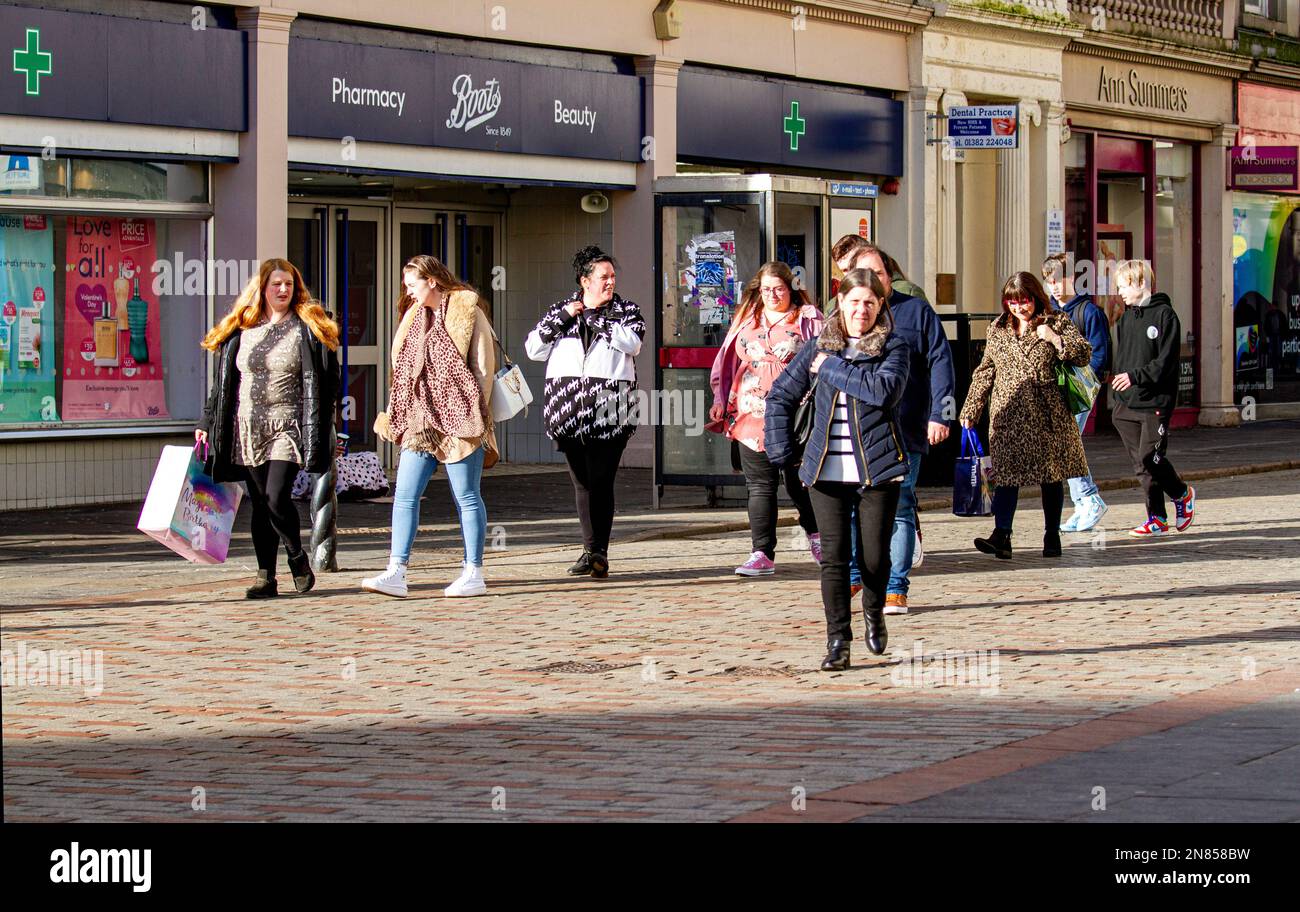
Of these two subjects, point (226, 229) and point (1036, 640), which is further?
point (226, 229)

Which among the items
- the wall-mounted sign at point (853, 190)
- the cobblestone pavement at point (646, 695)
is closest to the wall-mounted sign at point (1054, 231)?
the wall-mounted sign at point (853, 190)

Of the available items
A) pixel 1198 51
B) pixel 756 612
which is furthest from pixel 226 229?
pixel 1198 51

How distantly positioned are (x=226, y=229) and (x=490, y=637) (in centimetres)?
777

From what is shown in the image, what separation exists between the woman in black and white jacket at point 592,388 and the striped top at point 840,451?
3.17 meters

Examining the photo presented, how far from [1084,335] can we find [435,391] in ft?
16.5

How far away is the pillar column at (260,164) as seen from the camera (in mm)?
16703

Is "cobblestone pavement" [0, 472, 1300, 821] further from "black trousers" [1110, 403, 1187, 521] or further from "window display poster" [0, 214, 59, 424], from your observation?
"window display poster" [0, 214, 59, 424]

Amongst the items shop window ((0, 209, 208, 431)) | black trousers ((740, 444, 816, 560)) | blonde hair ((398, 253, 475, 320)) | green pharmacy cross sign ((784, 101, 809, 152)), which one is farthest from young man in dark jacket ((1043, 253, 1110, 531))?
green pharmacy cross sign ((784, 101, 809, 152))

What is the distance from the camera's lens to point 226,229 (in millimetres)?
16906

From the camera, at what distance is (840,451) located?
919 centimetres

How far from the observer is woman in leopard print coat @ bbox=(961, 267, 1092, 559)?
13.3m

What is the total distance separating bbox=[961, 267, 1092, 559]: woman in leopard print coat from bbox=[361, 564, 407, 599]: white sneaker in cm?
389
